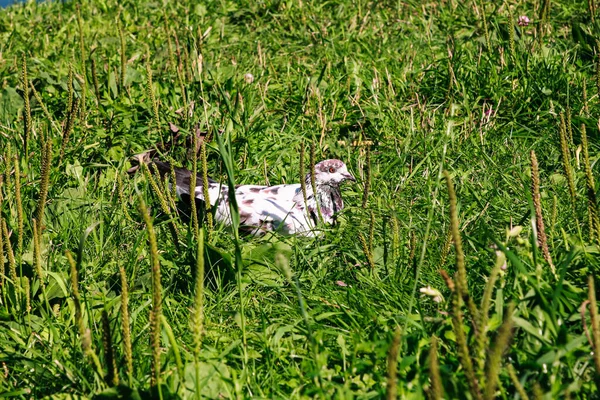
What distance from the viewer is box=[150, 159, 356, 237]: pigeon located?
369cm

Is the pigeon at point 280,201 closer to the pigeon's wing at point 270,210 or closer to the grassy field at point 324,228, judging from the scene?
the pigeon's wing at point 270,210

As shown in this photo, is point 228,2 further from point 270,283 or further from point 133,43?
point 270,283

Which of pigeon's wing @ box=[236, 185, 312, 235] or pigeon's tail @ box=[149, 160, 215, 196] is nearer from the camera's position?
pigeon's wing @ box=[236, 185, 312, 235]

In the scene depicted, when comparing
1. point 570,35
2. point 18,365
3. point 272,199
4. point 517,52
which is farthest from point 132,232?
point 570,35

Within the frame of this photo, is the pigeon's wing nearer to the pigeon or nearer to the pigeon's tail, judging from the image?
the pigeon

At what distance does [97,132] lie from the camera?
4270 mm

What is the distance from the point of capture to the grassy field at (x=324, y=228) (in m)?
2.04

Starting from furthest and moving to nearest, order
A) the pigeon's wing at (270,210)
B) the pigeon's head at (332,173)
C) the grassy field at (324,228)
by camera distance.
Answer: the pigeon's head at (332,173)
the pigeon's wing at (270,210)
the grassy field at (324,228)

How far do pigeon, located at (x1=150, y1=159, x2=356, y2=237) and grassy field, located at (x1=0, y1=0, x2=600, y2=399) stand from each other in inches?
4.6

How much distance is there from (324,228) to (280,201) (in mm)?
474

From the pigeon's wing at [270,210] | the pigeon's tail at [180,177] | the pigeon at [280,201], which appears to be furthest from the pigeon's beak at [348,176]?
the pigeon's tail at [180,177]

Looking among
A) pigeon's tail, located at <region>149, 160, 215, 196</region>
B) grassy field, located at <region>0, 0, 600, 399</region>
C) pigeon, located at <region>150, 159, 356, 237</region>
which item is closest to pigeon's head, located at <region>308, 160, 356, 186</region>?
pigeon, located at <region>150, 159, 356, 237</region>

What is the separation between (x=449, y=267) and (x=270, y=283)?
70cm

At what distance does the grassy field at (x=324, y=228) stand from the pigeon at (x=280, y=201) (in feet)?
0.39
